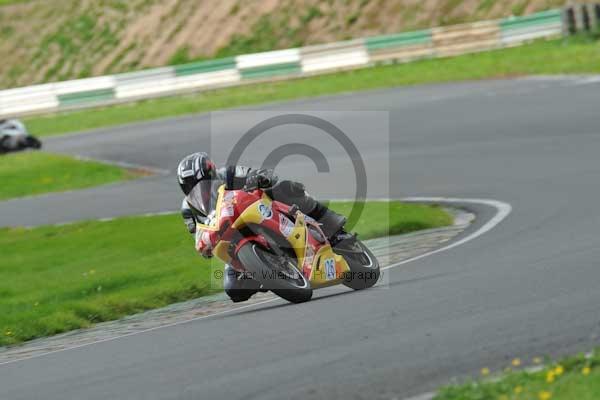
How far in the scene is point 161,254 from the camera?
47.3 feet

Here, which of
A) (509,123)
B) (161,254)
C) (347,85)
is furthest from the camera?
(347,85)

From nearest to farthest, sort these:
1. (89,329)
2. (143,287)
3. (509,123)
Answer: (89,329) < (143,287) < (509,123)

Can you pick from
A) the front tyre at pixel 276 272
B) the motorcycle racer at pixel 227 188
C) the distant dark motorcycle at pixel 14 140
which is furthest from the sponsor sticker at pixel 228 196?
the distant dark motorcycle at pixel 14 140

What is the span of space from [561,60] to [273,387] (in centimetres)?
2442

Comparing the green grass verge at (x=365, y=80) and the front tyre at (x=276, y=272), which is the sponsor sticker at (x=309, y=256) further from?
the green grass verge at (x=365, y=80)

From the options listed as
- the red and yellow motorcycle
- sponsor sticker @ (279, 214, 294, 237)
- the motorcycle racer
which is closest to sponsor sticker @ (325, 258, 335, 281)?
the red and yellow motorcycle

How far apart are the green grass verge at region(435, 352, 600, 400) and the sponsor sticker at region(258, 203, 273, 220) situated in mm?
3618

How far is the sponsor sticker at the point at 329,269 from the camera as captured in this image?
32.4 feet

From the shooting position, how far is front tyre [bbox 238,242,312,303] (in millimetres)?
9203

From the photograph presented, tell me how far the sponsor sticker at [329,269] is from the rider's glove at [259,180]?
0.88 metres

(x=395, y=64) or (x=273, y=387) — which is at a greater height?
(x=395, y=64)

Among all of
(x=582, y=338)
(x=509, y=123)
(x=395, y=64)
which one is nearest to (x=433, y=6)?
(x=395, y=64)

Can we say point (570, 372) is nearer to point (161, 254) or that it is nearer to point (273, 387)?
point (273, 387)

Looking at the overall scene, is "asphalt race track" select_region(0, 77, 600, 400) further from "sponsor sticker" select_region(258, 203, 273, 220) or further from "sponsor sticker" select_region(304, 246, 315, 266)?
"sponsor sticker" select_region(258, 203, 273, 220)
